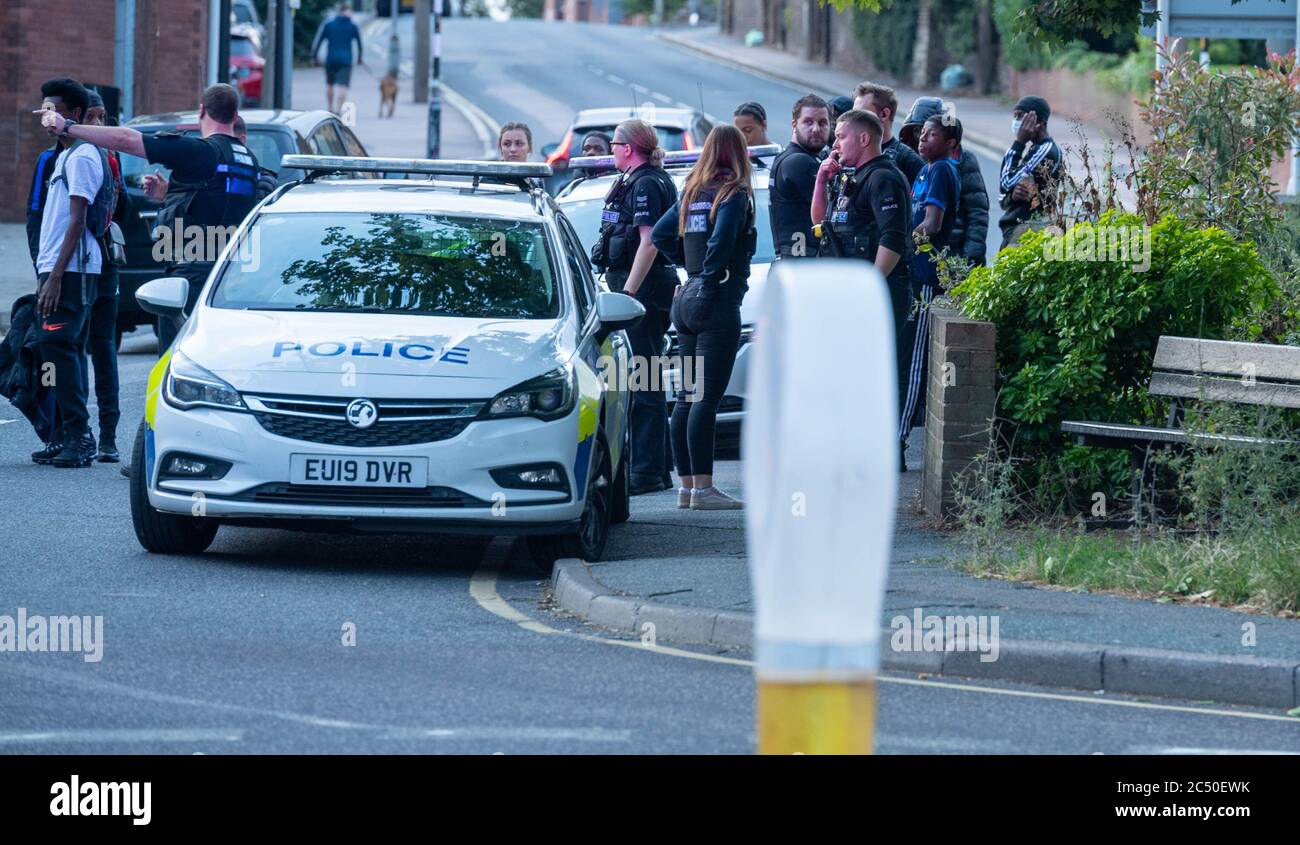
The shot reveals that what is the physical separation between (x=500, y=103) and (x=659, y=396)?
1555 inches

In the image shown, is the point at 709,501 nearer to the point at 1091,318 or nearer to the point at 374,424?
the point at 1091,318

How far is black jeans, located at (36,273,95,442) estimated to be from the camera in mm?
11523

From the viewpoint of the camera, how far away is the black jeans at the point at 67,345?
11523 mm

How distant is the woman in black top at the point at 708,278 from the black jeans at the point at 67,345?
340cm

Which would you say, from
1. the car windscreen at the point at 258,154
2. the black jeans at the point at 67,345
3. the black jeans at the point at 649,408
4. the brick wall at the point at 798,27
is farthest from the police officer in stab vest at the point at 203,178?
the brick wall at the point at 798,27

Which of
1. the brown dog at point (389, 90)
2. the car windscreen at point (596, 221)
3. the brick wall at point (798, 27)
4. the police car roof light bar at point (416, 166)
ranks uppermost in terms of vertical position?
the brick wall at point (798, 27)

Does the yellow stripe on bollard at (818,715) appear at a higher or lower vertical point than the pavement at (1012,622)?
higher

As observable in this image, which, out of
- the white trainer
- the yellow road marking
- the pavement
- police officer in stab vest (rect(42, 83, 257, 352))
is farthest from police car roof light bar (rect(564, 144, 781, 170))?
the yellow road marking

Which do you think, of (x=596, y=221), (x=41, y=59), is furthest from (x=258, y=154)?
(x=41, y=59)

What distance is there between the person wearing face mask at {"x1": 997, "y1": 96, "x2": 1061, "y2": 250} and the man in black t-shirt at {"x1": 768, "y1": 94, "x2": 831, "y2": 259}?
5.28 feet

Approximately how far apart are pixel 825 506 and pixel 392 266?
6.95m

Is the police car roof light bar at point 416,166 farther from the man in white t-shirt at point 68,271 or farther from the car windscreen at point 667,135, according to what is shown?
the car windscreen at point 667,135

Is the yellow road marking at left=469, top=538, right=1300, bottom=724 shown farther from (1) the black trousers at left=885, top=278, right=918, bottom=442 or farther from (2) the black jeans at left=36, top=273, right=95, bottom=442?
(2) the black jeans at left=36, top=273, right=95, bottom=442
